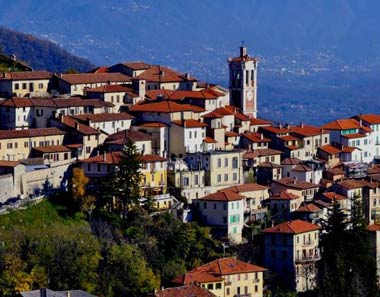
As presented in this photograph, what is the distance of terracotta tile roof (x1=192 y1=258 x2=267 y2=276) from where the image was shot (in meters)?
64.0

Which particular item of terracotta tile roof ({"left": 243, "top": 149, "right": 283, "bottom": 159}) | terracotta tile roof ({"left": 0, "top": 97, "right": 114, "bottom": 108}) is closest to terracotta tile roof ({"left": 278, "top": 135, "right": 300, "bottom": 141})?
terracotta tile roof ({"left": 243, "top": 149, "right": 283, "bottom": 159})

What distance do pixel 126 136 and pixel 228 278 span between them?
33.3ft

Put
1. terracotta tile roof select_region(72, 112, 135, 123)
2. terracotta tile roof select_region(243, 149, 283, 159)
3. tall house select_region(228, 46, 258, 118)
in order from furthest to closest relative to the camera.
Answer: tall house select_region(228, 46, 258, 118)
terracotta tile roof select_region(243, 149, 283, 159)
terracotta tile roof select_region(72, 112, 135, 123)

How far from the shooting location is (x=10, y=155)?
68.7 meters

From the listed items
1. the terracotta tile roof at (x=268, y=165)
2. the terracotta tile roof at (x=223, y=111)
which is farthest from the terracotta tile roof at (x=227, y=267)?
the terracotta tile roof at (x=223, y=111)

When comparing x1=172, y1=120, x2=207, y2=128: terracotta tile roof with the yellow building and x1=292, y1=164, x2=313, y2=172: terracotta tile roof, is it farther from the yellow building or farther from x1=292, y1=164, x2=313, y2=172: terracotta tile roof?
the yellow building

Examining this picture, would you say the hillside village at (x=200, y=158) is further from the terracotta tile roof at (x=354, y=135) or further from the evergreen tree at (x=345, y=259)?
the evergreen tree at (x=345, y=259)

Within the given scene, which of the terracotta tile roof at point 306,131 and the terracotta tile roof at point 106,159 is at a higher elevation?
the terracotta tile roof at point 306,131

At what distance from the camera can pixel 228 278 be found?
64.2 metres

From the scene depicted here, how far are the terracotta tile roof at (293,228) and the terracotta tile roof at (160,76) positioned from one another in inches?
602

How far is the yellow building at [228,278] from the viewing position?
207ft

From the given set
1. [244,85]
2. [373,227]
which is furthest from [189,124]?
[244,85]

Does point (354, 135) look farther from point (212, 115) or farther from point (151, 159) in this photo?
point (151, 159)

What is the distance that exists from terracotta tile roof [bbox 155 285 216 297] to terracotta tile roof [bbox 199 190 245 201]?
806 centimetres
